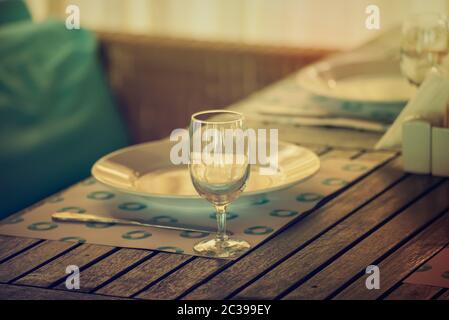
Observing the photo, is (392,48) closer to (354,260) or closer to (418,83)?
(418,83)

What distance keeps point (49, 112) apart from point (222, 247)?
1.36 meters

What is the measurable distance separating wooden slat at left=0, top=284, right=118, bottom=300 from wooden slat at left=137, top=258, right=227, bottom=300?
46mm

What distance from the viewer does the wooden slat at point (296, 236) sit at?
39.1 inches

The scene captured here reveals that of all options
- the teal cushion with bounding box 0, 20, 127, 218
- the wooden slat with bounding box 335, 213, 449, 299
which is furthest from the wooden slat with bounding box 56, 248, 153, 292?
the teal cushion with bounding box 0, 20, 127, 218

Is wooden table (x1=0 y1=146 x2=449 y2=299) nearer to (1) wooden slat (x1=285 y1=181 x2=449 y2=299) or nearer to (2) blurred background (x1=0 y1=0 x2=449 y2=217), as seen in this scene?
(1) wooden slat (x1=285 y1=181 x2=449 y2=299)

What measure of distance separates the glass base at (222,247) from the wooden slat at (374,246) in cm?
11

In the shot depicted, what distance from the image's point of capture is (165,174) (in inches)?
53.2

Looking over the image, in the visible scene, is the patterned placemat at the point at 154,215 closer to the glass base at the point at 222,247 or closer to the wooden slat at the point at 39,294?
the glass base at the point at 222,247

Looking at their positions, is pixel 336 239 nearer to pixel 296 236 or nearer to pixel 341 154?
pixel 296 236

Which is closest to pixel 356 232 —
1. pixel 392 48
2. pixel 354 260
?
pixel 354 260

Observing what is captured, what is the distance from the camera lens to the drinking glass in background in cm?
154

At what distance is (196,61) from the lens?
247 cm

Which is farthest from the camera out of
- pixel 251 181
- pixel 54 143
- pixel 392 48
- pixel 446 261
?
pixel 54 143
